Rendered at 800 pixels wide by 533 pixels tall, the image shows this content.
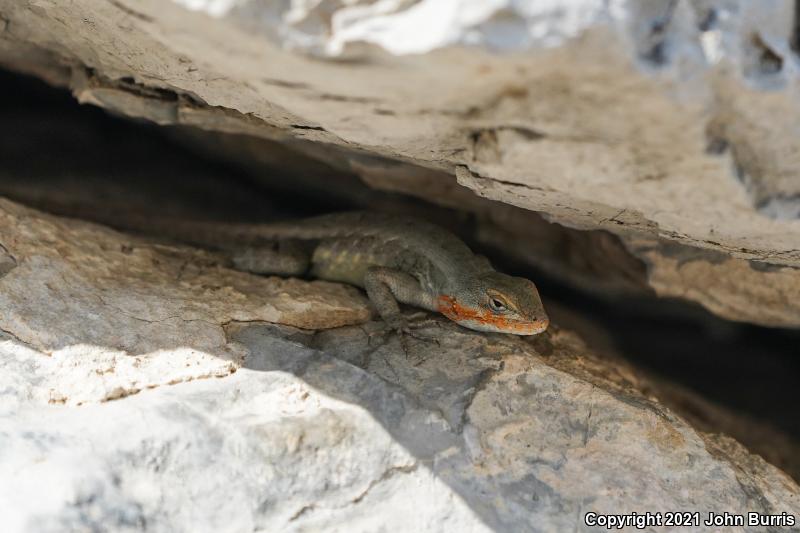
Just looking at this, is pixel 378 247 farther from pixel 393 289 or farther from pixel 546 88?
pixel 546 88

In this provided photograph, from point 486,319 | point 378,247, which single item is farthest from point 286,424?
point 378,247

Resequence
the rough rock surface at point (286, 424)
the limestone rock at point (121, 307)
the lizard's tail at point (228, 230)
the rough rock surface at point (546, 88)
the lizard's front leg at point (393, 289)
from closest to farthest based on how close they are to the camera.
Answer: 1. the rough rock surface at point (546, 88)
2. the rough rock surface at point (286, 424)
3. the limestone rock at point (121, 307)
4. the lizard's front leg at point (393, 289)
5. the lizard's tail at point (228, 230)

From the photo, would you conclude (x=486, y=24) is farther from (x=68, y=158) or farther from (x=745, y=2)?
(x=68, y=158)

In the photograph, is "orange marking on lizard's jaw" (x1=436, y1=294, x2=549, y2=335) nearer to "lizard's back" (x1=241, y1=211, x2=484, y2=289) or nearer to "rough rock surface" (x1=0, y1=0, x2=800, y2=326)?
"lizard's back" (x1=241, y1=211, x2=484, y2=289)

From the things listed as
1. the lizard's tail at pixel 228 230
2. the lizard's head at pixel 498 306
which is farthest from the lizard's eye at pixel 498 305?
the lizard's tail at pixel 228 230

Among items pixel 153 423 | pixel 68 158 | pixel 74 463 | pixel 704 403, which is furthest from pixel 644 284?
pixel 68 158

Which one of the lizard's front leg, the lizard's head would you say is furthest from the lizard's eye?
the lizard's front leg

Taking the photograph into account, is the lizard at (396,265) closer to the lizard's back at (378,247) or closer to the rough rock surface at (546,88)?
the lizard's back at (378,247)
